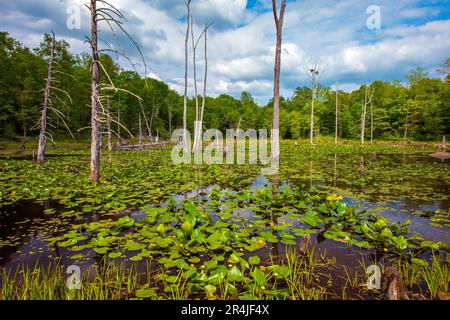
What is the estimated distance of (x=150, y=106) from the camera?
5519cm

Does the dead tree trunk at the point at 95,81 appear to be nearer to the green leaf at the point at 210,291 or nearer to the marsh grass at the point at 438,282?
the green leaf at the point at 210,291

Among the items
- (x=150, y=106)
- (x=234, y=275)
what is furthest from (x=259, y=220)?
(x=150, y=106)

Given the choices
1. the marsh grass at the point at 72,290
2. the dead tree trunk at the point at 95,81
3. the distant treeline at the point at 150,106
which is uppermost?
the distant treeline at the point at 150,106

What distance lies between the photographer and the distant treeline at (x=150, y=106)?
28.9m

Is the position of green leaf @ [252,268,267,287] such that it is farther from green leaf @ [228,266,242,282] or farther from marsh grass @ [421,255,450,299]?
marsh grass @ [421,255,450,299]

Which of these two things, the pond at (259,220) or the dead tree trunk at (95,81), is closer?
the pond at (259,220)

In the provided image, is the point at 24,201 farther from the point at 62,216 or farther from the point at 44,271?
the point at 44,271

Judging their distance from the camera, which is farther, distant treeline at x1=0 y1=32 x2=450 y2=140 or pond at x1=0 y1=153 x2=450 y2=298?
distant treeline at x1=0 y1=32 x2=450 y2=140

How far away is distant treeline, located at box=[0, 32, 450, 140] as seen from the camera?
28.9m

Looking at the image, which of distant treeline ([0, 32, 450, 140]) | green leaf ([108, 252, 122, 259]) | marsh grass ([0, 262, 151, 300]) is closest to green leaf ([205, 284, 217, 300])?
marsh grass ([0, 262, 151, 300])

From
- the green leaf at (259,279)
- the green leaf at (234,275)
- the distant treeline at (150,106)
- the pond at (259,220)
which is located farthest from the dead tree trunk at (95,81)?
the distant treeline at (150,106)

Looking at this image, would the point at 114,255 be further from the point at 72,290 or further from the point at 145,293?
the point at 145,293

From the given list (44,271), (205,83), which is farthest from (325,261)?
(205,83)
